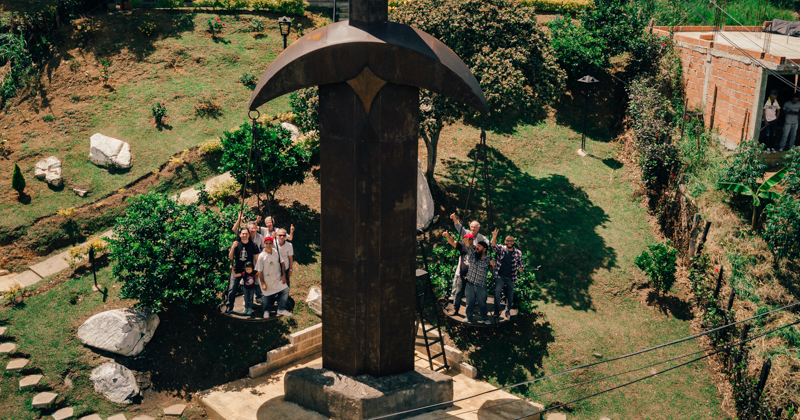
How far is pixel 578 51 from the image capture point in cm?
2153

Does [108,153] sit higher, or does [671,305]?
[108,153]

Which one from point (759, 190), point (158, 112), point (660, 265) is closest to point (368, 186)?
point (660, 265)

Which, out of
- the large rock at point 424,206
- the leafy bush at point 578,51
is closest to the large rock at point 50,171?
the large rock at point 424,206

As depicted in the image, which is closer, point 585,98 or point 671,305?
point 671,305

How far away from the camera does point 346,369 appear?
1027 cm

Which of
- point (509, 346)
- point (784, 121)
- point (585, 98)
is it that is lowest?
point (509, 346)

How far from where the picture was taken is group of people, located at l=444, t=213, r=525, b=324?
39.7 ft

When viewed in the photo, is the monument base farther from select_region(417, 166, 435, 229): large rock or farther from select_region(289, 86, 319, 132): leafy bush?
select_region(289, 86, 319, 132): leafy bush

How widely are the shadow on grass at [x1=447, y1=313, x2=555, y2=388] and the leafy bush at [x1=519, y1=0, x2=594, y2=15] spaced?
17.3 meters

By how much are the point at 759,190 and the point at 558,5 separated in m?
15.8

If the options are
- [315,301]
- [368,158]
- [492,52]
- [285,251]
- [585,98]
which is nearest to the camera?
[368,158]

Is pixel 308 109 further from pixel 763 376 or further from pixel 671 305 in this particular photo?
pixel 763 376

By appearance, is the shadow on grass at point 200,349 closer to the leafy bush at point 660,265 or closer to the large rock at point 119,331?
the large rock at point 119,331

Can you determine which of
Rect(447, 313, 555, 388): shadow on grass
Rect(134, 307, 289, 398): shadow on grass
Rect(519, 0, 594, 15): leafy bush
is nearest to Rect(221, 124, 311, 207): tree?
Rect(134, 307, 289, 398): shadow on grass
